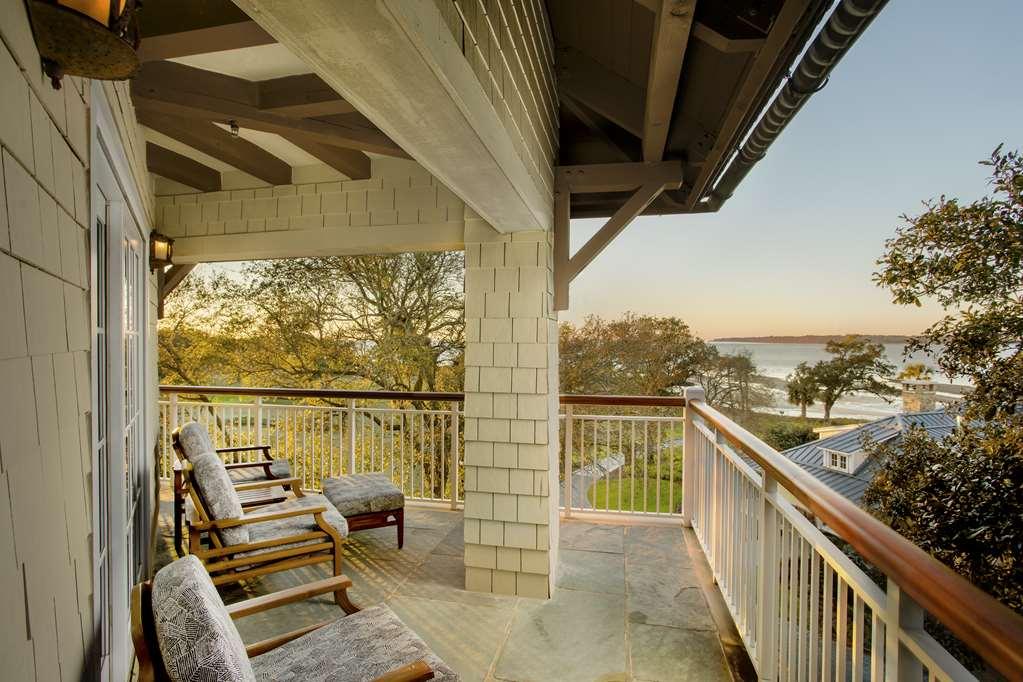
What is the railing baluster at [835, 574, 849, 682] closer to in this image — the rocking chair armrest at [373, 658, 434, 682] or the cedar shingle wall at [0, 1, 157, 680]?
the rocking chair armrest at [373, 658, 434, 682]

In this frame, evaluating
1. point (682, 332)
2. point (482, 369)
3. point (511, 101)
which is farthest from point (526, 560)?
point (682, 332)

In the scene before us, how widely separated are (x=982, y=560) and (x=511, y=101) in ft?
14.7

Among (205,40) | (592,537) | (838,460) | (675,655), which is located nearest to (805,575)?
(675,655)

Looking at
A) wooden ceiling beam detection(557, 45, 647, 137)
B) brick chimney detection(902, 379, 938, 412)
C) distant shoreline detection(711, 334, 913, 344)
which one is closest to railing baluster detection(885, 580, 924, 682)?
wooden ceiling beam detection(557, 45, 647, 137)

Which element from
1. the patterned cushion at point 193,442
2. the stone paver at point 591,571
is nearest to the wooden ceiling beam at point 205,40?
the patterned cushion at point 193,442

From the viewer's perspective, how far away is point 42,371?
891 millimetres

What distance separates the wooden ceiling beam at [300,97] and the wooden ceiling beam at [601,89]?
5.00ft

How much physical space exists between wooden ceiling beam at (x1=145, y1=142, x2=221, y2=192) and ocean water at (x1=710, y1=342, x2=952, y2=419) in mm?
6227

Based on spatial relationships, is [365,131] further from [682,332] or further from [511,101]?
[682,332]

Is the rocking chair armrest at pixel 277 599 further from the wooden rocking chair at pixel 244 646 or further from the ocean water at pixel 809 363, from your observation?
the ocean water at pixel 809 363

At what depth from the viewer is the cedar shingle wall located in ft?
2.37

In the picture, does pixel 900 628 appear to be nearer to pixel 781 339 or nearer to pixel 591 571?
pixel 591 571

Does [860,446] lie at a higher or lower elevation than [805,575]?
lower

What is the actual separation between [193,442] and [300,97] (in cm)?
234
